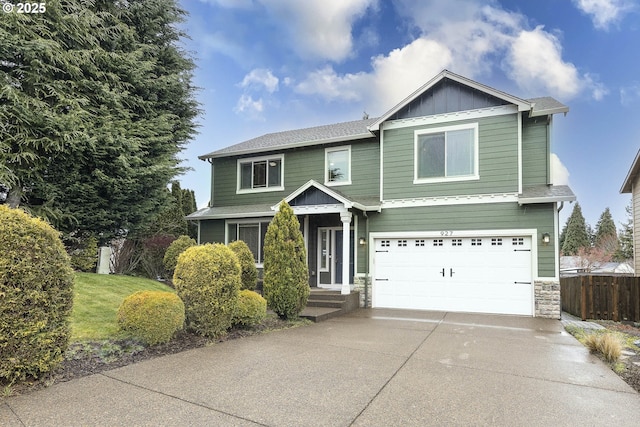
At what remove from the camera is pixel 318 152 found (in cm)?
1286

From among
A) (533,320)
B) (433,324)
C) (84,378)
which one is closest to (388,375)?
(84,378)

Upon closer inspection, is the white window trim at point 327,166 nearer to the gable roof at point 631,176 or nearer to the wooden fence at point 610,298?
the wooden fence at point 610,298

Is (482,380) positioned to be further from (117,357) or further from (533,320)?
(533,320)

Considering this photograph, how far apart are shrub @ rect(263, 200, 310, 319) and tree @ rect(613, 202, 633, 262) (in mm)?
31563

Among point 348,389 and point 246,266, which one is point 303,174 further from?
point 348,389

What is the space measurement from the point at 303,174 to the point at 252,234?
281 centimetres

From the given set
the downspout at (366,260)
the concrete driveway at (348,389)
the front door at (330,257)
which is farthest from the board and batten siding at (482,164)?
the concrete driveway at (348,389)

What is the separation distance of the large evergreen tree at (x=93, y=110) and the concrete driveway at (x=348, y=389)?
6.48 metres

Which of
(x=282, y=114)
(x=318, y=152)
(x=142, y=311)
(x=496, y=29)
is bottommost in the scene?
(x=142, y=311)

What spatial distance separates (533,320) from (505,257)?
1716 mm

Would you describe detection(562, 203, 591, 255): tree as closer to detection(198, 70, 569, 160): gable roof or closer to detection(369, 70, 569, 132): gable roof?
detection(198, 70, 569, 160): gable roof

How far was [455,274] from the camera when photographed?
10602 mm

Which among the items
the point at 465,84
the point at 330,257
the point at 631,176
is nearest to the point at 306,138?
the point at 330,257

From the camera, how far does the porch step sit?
987cm
